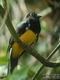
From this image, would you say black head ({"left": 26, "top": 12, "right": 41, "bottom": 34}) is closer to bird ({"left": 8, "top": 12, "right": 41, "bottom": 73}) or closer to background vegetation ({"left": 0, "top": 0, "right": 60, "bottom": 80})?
bird ({"left": 8, "top": 12, "right": 41, "bottom": 73})

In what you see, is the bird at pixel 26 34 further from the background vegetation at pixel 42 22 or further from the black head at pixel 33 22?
the background vegetation at pixel 42 22

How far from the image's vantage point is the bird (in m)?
3.34

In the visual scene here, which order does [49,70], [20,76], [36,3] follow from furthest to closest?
[36,3] < [49,70] < [20,76]

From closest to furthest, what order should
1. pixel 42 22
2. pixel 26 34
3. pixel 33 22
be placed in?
pixel 26 34
pixel 33 22
pixel 42 22

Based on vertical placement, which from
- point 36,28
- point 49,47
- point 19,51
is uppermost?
point 36,28

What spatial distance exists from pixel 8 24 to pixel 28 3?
2754 mm

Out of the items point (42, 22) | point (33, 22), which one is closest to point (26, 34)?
→ point (33, 22)

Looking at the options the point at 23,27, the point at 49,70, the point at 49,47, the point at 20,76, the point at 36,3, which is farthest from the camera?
the point at 36,3

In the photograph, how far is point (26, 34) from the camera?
3.39 m

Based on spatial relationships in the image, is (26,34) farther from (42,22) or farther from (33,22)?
(42,22)

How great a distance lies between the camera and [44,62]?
7.23ft

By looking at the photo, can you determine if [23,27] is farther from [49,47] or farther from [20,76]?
Result: [20,76]

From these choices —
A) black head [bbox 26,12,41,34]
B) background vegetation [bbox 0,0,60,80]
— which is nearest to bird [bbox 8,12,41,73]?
black head [bbox 26,12,41,34]

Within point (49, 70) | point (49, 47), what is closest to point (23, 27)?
point (49, 70)
